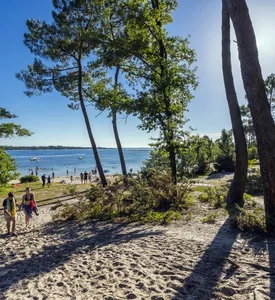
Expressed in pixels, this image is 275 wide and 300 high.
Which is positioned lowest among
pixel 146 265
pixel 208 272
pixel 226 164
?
pixel 146 265

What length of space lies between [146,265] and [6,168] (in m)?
10.4

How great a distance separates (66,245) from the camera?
6.38 metres

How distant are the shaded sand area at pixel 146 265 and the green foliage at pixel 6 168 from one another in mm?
6052

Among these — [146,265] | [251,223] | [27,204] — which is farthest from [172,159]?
[146,265]

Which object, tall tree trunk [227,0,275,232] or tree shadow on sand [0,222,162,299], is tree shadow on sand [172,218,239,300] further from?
tree shadow on sand [0,222,162,299]

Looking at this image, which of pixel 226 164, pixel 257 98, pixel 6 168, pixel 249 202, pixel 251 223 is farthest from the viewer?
pixel 226 164

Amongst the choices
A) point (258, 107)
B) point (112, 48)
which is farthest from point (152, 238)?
point (112, 48)

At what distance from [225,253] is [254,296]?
142 cm

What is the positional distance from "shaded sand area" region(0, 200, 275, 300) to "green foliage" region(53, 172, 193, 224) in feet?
6.12

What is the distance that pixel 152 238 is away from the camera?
592cm

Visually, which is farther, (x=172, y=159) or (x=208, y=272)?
(x=172, y=159)

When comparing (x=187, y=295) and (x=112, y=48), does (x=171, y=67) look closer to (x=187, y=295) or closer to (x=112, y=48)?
(x=112, y=48)

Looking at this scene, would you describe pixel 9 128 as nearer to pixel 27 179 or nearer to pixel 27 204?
pixel 27 204

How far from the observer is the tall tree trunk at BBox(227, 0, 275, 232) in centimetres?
521
